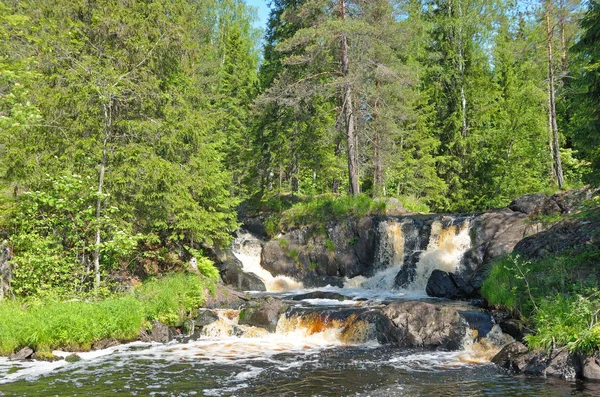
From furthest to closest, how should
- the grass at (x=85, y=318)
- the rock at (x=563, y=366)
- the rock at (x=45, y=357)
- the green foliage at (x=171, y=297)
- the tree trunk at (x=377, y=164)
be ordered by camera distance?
the tree trunk at (x=377, y=164) → the green foliage at (x=171, y=297) → the grass at (x=85, y=318) → the rock at (x=45, y=357) → the rock at (x=563, y=366)

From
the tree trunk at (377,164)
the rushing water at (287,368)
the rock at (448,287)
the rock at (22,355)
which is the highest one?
the tree trunk at (377,164)

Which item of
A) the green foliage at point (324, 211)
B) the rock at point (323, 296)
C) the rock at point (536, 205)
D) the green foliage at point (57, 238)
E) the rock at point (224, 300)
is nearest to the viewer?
the green foliage at point (57, 238)

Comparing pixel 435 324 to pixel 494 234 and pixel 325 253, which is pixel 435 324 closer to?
pixel 494 234

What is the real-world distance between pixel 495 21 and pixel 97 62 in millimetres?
30469

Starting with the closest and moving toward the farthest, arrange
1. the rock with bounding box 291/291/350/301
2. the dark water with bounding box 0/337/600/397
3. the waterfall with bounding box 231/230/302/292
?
A: the dark water with bounding box 0/337/600/397 < the rock with bounding box 291/291/350/301 < the waterfall with bounding box 231/230/302/292

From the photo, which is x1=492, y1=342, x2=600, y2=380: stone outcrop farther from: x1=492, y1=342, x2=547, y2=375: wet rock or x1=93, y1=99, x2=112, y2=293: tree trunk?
x1=93, y1=99, x2=112, y2=293: tree trunk

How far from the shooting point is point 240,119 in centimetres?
3200

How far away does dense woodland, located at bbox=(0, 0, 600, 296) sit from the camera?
12859 millimetres

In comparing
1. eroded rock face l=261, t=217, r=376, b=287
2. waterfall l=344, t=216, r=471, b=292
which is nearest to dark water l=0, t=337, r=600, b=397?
waterfall l=344, t=216, r=471, b=292

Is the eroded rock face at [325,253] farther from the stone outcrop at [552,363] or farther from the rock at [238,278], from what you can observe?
the stone outcrop at [552,363]

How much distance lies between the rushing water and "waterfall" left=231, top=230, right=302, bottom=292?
536cm

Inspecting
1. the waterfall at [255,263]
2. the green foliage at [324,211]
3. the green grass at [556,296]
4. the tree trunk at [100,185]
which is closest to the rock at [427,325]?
the green grass at [556,296]

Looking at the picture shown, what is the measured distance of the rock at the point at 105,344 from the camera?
11648 millimetres

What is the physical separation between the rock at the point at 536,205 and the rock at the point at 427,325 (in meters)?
7.55
